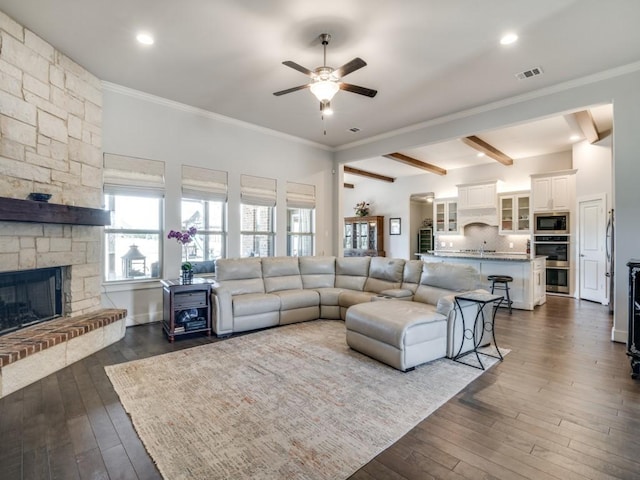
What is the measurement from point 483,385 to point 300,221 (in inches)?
186

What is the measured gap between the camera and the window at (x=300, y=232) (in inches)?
259

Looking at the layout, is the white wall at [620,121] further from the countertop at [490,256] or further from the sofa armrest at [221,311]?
the sofa armrest at [221,311]

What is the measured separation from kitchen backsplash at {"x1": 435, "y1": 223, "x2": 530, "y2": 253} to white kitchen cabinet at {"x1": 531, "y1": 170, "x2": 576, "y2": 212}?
997 mm

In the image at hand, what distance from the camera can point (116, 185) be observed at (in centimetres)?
432

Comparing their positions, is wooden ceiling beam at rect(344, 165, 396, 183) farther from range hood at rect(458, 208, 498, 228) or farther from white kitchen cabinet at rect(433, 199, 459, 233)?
range hood at rect(458, 208, 498, 228)

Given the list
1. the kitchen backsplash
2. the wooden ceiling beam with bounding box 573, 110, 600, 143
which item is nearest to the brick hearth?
the wooden ceiling beam with bounding box 573, 110, 600, 143

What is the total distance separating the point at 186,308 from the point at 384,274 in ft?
9.20

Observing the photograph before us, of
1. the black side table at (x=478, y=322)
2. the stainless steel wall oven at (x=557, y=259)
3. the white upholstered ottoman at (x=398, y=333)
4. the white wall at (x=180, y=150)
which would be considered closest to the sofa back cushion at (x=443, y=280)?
the black side table at (x=478, y=322)

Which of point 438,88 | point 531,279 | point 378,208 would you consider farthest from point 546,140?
point 378,208

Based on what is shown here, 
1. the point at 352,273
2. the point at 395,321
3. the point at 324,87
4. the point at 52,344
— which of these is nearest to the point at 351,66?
the point at 324,87

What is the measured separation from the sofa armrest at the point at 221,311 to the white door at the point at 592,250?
6869 millimetres

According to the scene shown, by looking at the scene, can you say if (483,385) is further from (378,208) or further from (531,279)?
(378,208)

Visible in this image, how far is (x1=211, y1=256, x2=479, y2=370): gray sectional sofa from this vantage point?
3.20 metres

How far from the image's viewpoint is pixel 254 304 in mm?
4277
